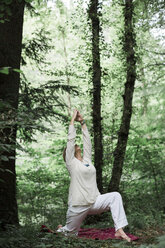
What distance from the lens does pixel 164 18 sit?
10.4 metres

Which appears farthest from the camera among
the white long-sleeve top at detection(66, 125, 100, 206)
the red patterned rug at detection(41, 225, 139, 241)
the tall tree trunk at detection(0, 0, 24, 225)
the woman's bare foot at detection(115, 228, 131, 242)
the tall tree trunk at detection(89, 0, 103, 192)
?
the tall tree trunk at detection(89, 0, 103, 192)

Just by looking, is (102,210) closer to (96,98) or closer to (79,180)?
(79,180)

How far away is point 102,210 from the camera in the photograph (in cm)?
551

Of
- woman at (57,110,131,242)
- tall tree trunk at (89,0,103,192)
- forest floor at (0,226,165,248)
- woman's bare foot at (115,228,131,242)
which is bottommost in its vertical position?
woman's bare foot at (115,228,131,242)

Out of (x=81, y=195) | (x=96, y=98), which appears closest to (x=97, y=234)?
(x=81, y=195)

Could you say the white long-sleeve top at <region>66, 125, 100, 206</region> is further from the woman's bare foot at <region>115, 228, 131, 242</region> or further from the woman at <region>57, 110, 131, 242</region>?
the woman's bare foot at <region>115, 228, 131, 242</region>

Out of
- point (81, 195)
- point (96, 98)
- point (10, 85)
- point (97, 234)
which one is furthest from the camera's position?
point (96, 98)

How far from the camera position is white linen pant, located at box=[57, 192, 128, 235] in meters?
5.19

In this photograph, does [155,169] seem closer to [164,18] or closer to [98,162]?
[98,162]

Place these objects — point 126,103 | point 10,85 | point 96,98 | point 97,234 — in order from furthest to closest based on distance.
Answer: point 126,103 → point 96,98 → point 10,85 → point 97,234

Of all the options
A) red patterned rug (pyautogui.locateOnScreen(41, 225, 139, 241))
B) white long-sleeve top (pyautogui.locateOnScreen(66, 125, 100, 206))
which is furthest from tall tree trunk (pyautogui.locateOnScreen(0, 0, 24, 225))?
white long-sleeve top (pyautogui.locateOnScreen(66, 125, 100, 206))

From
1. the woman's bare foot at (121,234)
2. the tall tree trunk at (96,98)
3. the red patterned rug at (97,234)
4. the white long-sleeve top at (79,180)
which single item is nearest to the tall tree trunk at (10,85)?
the red patterned rug at (97,234)

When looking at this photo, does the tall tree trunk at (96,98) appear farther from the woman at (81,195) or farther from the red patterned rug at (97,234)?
the woman at (81,195)

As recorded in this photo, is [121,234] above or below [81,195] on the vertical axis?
below
